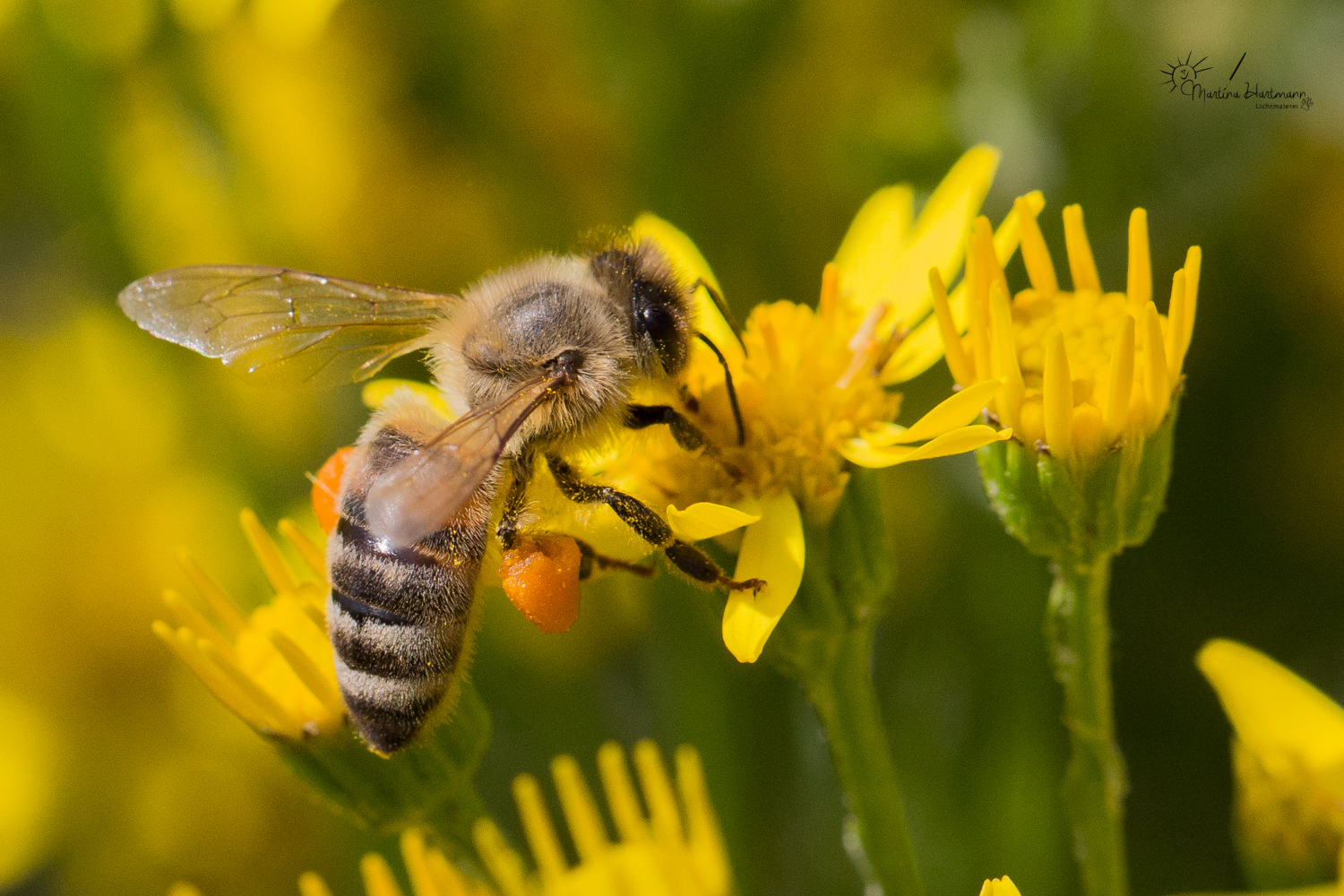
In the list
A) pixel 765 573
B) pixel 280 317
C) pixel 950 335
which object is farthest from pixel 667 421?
pixel 280 317

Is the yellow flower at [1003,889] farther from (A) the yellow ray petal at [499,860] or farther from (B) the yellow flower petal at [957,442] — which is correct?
(A) the yellow ray petal at [499,860]

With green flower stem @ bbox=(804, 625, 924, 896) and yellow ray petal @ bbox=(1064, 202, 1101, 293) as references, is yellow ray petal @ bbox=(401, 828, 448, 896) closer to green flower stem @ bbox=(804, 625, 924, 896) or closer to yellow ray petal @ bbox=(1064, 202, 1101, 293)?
green flower stem @ bbox=(804, 625, 924, 896)

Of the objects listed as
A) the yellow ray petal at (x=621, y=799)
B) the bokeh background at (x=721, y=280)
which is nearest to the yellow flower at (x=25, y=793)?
the bokeh background at (x=721, y=280)

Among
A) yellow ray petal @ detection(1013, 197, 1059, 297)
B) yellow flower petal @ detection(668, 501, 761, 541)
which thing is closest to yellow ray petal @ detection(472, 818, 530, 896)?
yellow flower petal @ detection(668, 501, 761, 541)

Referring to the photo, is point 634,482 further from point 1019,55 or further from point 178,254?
point 178,254

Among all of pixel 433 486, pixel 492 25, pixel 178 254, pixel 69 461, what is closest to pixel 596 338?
pixel 433 486

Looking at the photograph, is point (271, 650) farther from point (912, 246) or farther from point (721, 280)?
point (721, 280)
